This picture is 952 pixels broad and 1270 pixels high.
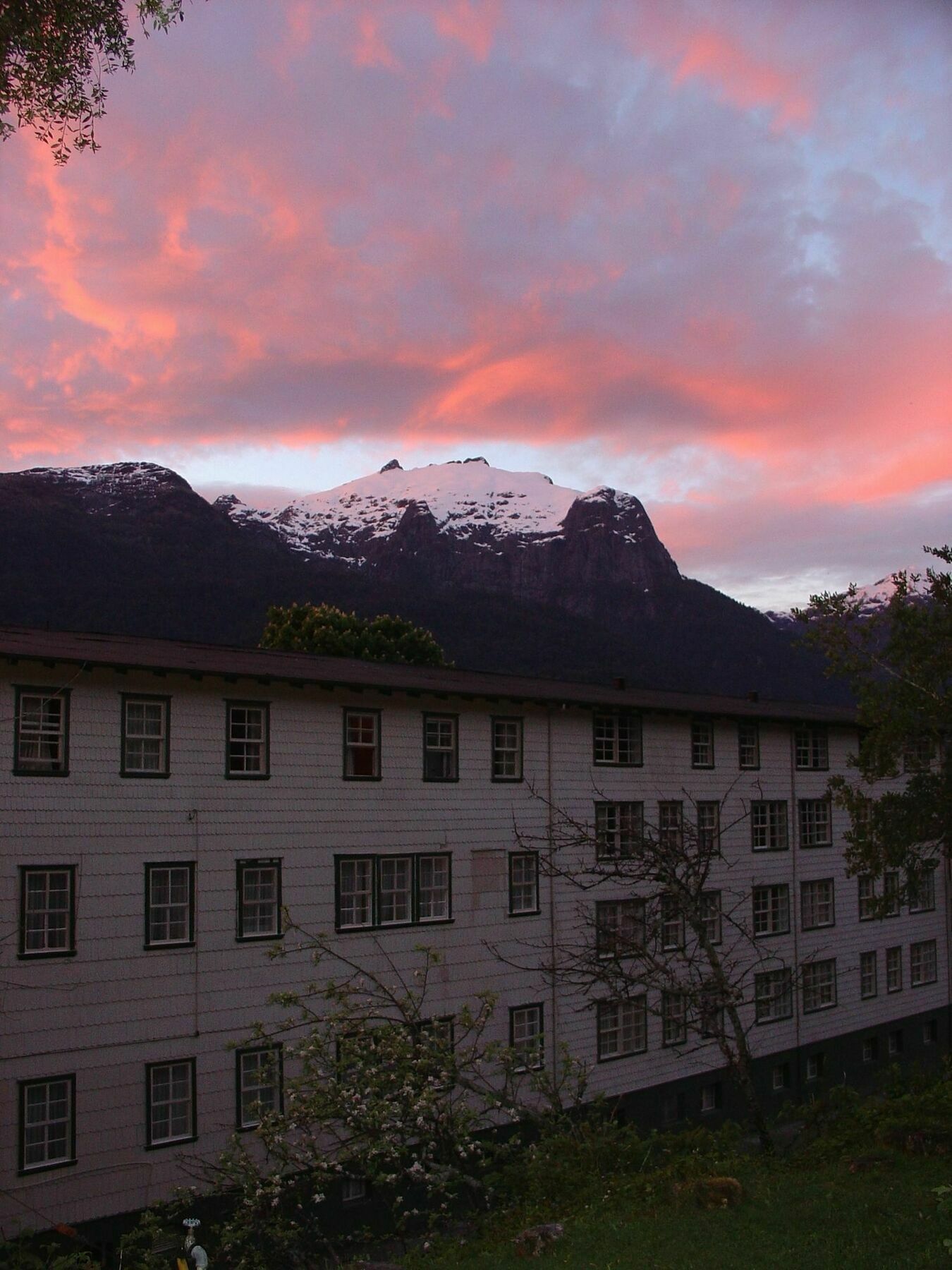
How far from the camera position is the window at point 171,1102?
78.4 ft

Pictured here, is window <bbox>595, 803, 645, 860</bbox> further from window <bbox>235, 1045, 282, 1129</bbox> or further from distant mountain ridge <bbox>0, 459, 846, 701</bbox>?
distant mountain ridge <bbox>0, 459, 846, 701</bbox>

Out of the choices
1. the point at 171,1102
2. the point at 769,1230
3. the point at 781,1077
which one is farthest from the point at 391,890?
the point at 781,1077

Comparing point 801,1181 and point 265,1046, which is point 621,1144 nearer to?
point 801,1181

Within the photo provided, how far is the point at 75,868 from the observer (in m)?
23.6

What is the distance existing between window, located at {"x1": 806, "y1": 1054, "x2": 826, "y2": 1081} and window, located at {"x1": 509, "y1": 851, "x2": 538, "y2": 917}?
15.3 m

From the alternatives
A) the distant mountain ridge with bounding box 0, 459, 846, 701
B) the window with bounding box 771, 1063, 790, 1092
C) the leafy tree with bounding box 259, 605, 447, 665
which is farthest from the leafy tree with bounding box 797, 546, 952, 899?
the distant mountain ridge with bounding box 0, 459, 846, 701

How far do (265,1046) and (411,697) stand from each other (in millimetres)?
9425

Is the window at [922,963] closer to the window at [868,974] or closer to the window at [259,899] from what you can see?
the window at [868,974]

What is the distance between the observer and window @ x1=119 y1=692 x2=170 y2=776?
81.0 feet

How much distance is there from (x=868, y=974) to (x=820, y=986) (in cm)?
408

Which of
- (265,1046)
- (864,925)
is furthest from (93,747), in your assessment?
(864,925)

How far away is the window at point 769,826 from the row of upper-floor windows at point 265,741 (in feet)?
5.44

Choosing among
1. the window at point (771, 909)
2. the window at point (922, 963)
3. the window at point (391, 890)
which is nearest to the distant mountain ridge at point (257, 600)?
the window at point (922, 963)

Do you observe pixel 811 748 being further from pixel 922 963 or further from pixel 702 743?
pixel 922 963
